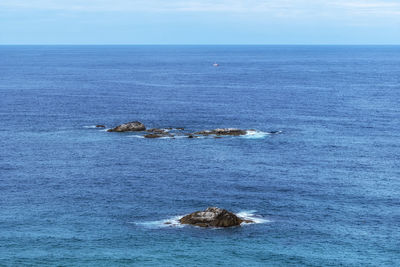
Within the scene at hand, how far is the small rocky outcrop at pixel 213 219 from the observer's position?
8688 cm

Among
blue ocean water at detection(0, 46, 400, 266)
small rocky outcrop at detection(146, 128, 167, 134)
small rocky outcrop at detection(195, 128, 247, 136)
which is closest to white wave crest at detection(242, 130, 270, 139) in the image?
small rocky outcrop at detection(195, 128, 247, 136)

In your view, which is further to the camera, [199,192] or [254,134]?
[254,134]

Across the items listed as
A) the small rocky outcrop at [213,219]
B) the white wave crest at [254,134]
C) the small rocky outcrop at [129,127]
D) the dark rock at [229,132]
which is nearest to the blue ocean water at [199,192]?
the small rocky outcrop at [213,219]

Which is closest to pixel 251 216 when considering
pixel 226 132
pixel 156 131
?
pixel 226 132

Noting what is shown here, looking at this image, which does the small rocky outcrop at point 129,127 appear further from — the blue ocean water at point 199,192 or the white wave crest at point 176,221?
the white wave crest at point 176,221

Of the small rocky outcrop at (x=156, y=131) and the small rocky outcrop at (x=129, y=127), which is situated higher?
the small rocky outcrop at (x=129, y=127)

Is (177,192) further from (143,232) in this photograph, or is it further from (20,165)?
(20,165)

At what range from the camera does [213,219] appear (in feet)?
285

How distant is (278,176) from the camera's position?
375 feet

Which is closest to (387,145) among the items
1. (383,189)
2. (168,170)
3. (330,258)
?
(383,189)

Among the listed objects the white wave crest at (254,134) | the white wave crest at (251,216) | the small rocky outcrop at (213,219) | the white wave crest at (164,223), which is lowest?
the white wave crest at (164,223)

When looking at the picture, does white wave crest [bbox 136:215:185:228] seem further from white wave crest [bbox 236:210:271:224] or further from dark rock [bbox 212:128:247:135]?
dark rock [bbox 212:128:247:135]

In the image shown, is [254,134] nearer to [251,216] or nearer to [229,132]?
[229,132]

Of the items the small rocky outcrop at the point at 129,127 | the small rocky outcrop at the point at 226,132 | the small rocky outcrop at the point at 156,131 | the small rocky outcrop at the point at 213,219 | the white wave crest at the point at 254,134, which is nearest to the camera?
the small rocky outcrop at the point at 213,219
